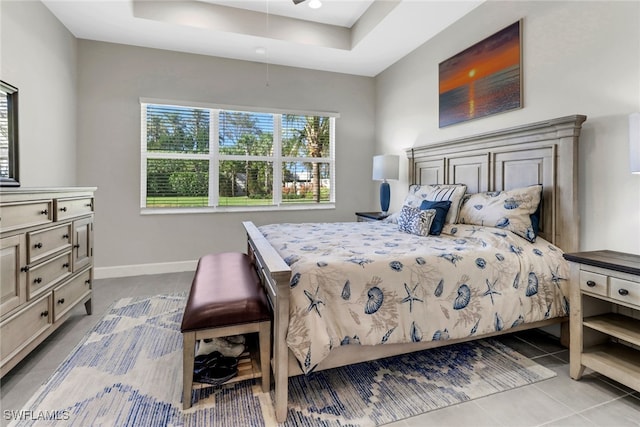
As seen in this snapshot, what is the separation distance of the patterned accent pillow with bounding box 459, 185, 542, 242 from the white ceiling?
1.90 m

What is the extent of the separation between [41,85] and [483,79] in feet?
13.6

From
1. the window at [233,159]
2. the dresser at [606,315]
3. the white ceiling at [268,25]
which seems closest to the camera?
the dresser at [606,315]

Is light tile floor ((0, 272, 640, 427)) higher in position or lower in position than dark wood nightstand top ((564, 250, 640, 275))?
lower

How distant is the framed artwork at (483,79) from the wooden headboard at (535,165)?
31 cm

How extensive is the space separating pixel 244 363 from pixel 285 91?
373 centimetres

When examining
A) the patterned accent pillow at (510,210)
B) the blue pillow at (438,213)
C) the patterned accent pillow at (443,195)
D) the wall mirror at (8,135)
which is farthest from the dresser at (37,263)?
the patterned accent pillow at (510,210)

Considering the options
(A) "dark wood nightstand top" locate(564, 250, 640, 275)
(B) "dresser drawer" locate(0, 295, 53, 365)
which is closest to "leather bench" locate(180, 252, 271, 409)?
(B) "dresser drawer" locate(0, 295, 53, 365)

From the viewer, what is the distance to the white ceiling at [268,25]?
3.13 metres

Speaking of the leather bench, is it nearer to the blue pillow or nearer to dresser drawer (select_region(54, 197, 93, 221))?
dresser drawer (select_region(54, 197, 93, 221))

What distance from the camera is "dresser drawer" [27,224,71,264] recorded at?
6.23ft

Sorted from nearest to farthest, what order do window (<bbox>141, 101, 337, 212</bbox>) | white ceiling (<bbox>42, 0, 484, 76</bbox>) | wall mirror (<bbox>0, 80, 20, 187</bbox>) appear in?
1. wall mirror (<bbox>0, 80, 20, 187</bbox>)
2. white ceiling (<bbox>42, 0, 484, 76</bbox>)
3. window (<bbox>141, 101, 337, 212</bbox>)

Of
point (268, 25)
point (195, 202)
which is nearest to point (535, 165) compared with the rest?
point (268, 25)

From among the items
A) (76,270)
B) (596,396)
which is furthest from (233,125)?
(596,396)

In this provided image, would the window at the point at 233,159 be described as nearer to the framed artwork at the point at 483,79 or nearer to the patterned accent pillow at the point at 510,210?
the framed artwork at the point at 483,79
